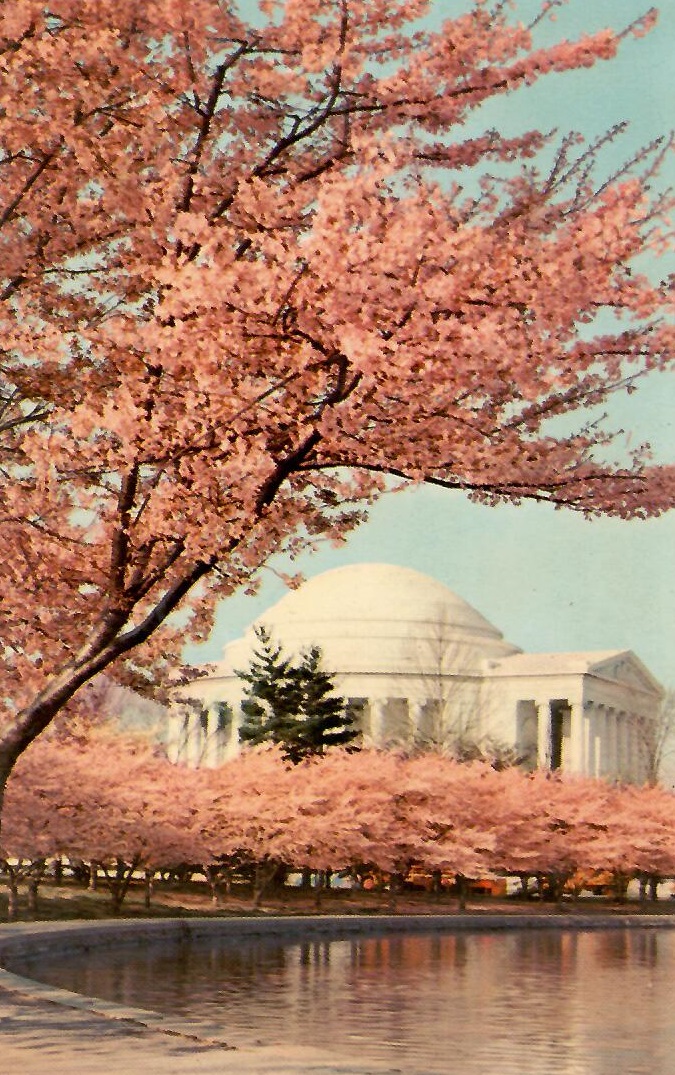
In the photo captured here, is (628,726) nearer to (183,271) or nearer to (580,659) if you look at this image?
(580,659)

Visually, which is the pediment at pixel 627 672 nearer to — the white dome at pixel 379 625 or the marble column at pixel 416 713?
the white dome at pixel 379 625

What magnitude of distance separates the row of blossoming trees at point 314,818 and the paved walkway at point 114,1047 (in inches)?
858

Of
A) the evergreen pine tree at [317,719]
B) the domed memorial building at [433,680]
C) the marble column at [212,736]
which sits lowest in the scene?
the evergreen pine tree at [317,719]

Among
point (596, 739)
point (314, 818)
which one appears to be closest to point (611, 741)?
point (596, 739)

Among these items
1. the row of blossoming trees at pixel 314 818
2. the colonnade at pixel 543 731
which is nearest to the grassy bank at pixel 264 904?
the row of blossoming trees at pixel 314 818

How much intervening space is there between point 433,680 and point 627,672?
1808 centimetres

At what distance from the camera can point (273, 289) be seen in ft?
37.1

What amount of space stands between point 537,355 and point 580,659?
9223cm

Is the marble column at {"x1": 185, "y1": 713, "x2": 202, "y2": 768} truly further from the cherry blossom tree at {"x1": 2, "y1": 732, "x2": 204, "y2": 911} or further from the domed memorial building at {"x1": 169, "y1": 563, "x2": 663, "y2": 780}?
the cherry blossom tree at {"x1": 2, "y1": 732, "x2": 204, "y2": 911}

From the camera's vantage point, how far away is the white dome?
344 feet

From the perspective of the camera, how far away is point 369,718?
105312 millimetres

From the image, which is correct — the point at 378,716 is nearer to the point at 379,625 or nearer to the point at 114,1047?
the point at 379,625

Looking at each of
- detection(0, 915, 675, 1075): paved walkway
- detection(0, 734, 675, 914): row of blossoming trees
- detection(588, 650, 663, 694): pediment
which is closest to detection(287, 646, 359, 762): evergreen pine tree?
detection(0, 734, 675, 914): row of blossoming trees

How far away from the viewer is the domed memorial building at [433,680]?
10169 cm
